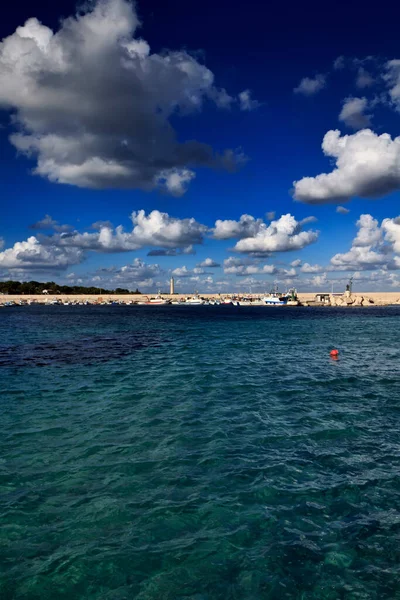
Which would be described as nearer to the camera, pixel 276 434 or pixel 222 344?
pixel 276 434

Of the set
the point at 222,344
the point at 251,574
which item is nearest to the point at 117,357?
the point at 222,344

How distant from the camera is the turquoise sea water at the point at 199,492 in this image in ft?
24.8

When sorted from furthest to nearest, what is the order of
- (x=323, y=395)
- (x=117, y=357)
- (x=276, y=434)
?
(x=117, y=357) < (x=323, y=395) < (x=276, y=434)

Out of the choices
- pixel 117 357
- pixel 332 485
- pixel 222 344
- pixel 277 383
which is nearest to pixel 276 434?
pixel 332 485

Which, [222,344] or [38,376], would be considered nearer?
[38,376]

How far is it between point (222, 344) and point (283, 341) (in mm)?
8755

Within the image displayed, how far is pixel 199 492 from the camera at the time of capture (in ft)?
35.1

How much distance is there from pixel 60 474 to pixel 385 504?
29.3 feet

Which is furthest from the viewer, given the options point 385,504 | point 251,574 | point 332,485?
point 332,485

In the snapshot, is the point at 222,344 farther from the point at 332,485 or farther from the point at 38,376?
the point at 332,485

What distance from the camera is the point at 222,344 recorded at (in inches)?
1880

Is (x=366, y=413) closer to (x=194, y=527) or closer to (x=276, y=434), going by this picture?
(x=276, y=434)

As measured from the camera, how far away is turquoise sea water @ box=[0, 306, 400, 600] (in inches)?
298

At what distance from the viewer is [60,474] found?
11750 millimetres
